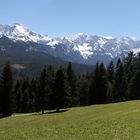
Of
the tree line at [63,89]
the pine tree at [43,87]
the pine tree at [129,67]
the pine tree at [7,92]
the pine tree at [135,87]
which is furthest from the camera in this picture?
the pine tree at [129,67]

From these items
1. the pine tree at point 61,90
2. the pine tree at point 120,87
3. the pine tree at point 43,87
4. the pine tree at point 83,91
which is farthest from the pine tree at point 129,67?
the pine tree at point 61,90

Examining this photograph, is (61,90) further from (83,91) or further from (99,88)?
(83,91)

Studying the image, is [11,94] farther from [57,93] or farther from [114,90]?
[114,90]

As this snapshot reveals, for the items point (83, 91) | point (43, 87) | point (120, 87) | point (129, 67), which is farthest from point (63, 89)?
point (129, 67)

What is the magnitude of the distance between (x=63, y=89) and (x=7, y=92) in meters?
13.6

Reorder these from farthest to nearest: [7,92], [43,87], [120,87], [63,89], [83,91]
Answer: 1. [83,91]
2. [120,87]
3. [43,87]
4. [7,92]
5. [63,89]

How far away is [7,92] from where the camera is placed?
9919cm

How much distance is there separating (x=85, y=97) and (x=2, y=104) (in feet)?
186

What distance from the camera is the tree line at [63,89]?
9738cm

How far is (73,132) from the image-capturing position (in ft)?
117

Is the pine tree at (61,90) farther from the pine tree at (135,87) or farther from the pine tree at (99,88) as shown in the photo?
the pine tree at (135,87)

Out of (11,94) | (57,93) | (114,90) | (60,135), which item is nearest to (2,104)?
(11,94)

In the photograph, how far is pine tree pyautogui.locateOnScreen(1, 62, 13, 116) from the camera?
321 feet

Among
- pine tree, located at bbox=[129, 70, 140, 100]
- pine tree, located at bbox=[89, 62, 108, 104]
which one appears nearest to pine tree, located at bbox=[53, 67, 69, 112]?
pine tree, located at bbox=[89, 62, 108, 104]
